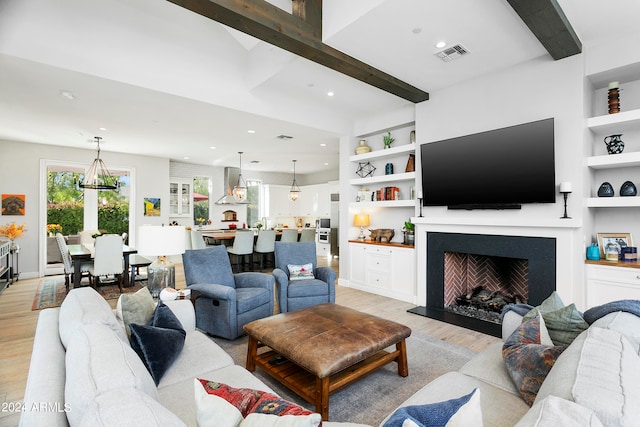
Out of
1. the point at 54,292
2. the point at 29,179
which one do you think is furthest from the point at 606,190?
the point at 29,179

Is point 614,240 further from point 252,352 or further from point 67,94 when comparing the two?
point 67,94

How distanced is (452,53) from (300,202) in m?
8.18

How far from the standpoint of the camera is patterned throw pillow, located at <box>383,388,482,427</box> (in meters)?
0.85

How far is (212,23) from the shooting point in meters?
4.02

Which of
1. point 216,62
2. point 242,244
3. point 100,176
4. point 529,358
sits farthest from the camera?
point 100,176

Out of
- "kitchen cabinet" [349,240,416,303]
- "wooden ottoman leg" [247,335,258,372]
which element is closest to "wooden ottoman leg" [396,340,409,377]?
"wooden ottoman leg" [247,335,258,372]

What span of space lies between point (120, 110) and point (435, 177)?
14.1ft

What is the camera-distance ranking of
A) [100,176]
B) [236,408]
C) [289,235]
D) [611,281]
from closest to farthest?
[236,408] → [611,281] → [100,176] → [289,235]

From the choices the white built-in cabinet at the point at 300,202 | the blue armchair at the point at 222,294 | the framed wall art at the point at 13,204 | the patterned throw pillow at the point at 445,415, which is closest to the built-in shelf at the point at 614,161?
the patterned throw pillow at the point at 445,415

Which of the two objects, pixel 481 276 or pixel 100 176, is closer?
pixel 481 276

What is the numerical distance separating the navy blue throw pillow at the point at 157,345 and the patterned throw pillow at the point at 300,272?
7.42 feet

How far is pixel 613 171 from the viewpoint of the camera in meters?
3.44

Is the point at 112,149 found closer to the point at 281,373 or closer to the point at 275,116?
the point at 275,116

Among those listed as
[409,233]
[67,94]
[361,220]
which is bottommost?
[409,233]
